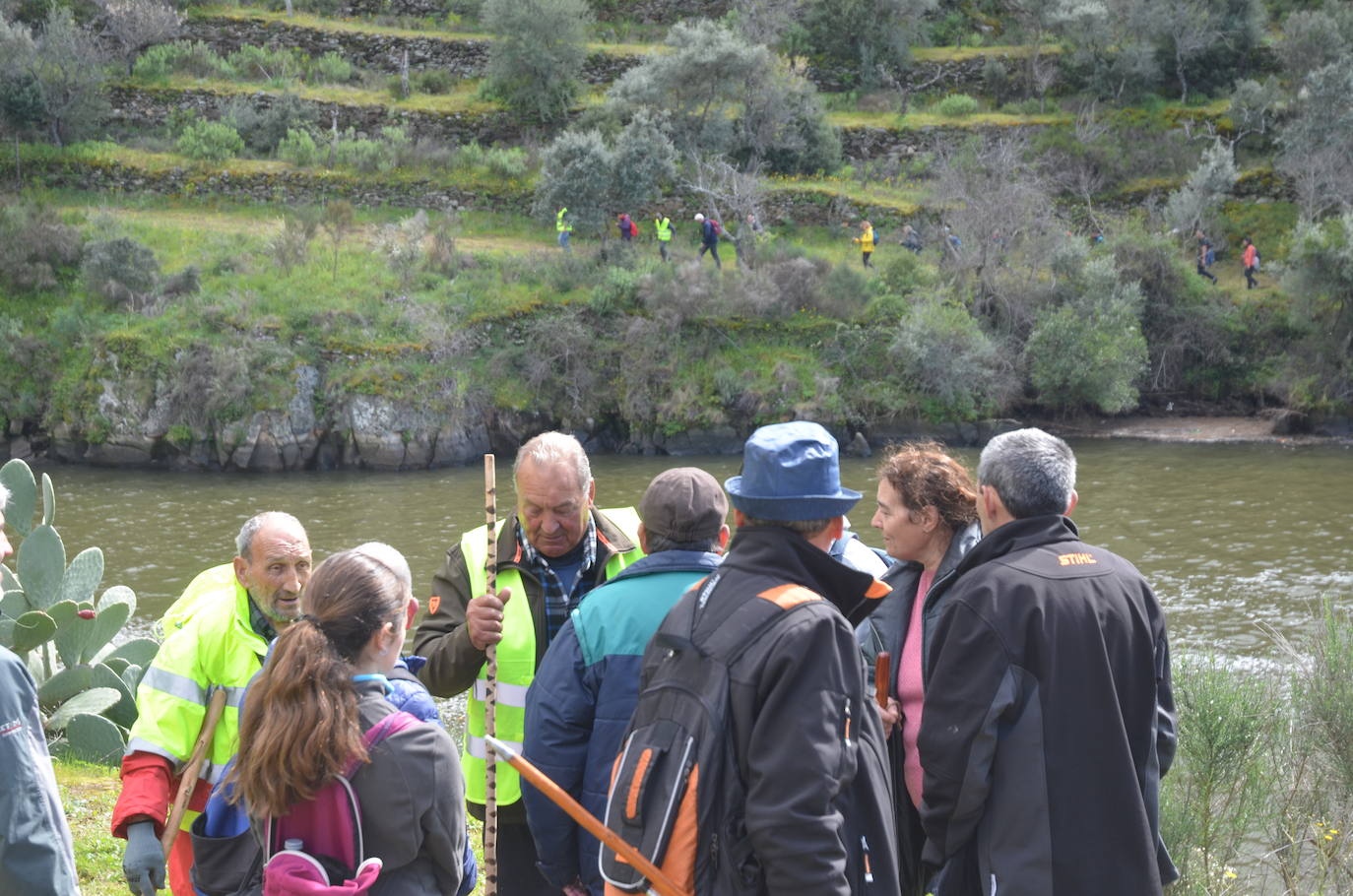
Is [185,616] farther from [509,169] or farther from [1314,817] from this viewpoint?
[509,169]

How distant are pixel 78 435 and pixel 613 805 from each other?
27.8 metres

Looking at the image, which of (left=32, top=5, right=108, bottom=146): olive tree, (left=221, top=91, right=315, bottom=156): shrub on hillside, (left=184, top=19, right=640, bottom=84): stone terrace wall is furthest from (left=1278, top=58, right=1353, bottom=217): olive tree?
(left=32, top=5, right=108, bottom=146): olive tree

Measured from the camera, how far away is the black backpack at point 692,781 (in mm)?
2539

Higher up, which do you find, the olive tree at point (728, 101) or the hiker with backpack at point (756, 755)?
the olive tree at point (728, 101)

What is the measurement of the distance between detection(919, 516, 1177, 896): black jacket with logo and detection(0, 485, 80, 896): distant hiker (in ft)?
7.02

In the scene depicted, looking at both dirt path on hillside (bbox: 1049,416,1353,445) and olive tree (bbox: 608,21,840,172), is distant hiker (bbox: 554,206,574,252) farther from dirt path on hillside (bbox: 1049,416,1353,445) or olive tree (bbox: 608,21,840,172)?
dirt path on hillside (bbox: 1049,416,1353,445)

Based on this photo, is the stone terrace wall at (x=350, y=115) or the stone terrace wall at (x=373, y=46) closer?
the stone terrace wall at (x=350, y=115)

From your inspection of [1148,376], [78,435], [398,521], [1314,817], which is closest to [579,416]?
[398,521]

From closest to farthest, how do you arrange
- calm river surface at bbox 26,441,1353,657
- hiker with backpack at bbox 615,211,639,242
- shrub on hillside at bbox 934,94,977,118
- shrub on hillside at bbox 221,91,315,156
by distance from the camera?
calm river surface at bbox 26,441,1353,657
hiker with backpack at bbox 615,211,639,242
shrub on hillside at bbox 221,91,315,156
shrub on hillside at bbox 934,94,977,118

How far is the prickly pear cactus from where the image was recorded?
24.5 ft

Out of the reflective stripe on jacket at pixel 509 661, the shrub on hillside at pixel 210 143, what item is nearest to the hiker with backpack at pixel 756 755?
the reflective stripe on jacket at pixel 509 661

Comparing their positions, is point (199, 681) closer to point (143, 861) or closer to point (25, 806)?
point (143, 861)

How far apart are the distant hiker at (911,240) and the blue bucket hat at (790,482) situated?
1244 inches

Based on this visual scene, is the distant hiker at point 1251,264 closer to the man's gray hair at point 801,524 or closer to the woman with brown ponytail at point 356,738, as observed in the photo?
the man's gray hair at point 801,524
